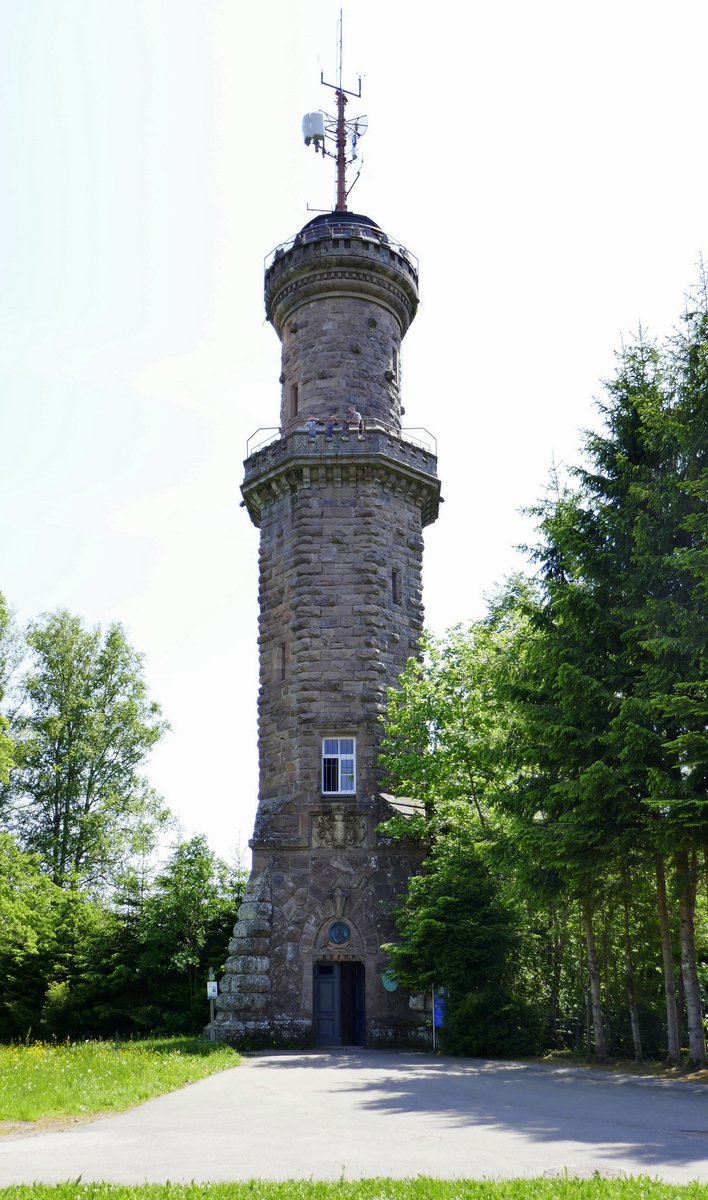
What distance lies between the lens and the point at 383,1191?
288 inches

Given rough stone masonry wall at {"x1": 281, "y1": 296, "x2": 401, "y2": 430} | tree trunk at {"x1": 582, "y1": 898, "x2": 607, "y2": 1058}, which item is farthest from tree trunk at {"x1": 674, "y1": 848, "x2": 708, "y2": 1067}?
rough stone masonry wall at {"x1": 281, "y1": 296, "x2": 401, "y2": 430}

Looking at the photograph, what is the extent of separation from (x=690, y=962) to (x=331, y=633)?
1136 cm

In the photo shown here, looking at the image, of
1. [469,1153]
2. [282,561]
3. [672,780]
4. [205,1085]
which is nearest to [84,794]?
[282,561]

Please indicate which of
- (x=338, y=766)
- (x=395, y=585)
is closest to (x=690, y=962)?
(x=338, y=766)

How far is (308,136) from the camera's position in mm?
31094

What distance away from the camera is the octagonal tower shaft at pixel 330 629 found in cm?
2188

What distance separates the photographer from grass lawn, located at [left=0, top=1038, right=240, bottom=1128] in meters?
11.9

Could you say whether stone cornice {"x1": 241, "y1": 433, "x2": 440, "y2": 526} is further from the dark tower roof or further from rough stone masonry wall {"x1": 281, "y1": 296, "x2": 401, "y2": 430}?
the dark tower roof

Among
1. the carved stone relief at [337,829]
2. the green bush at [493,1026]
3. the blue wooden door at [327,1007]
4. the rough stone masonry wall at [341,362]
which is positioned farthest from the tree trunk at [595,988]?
the rough stone masonry wall at [341,362]

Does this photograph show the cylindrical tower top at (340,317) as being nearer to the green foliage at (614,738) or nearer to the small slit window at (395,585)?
the small slit window at (395,585)

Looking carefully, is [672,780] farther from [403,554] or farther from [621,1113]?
[403,554]

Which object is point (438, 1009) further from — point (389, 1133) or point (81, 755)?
point (81, 755)

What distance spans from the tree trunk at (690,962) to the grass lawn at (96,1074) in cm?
759

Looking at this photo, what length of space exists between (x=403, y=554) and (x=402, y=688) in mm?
3601
